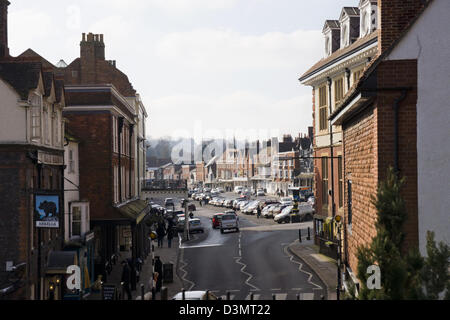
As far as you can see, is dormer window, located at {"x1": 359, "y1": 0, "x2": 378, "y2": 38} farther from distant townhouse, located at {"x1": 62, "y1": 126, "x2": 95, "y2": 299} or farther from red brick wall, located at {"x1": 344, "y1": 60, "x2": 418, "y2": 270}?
red brick wall, located at {"x1": 344, "y1": 60, "x2": 418, "y2": 270}

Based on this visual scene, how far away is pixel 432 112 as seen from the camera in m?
11.5

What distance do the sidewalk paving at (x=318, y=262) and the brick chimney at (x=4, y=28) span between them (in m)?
16.3

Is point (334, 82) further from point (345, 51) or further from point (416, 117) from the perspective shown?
point (416, 117)

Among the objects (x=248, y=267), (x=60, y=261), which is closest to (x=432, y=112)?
(x=60, y=261)

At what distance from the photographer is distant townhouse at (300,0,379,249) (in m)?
31.3

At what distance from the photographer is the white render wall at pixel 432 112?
450 inches

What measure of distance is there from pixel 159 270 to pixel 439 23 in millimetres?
19189

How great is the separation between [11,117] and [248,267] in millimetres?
16668

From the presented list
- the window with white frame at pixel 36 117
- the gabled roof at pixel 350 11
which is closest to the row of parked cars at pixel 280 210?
the gabled roof at pixel 350 11

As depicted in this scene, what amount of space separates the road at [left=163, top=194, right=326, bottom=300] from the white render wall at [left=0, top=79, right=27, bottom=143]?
1035cm

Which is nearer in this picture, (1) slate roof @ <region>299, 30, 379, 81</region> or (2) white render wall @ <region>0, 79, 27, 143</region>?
(2) white render wall @ <region>0, 79, 27, 143</region>

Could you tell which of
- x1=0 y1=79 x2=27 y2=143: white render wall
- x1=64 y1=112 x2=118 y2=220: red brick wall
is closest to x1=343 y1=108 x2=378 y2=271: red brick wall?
x1=0 y1=79 x2=27 y2=143: white render wall
